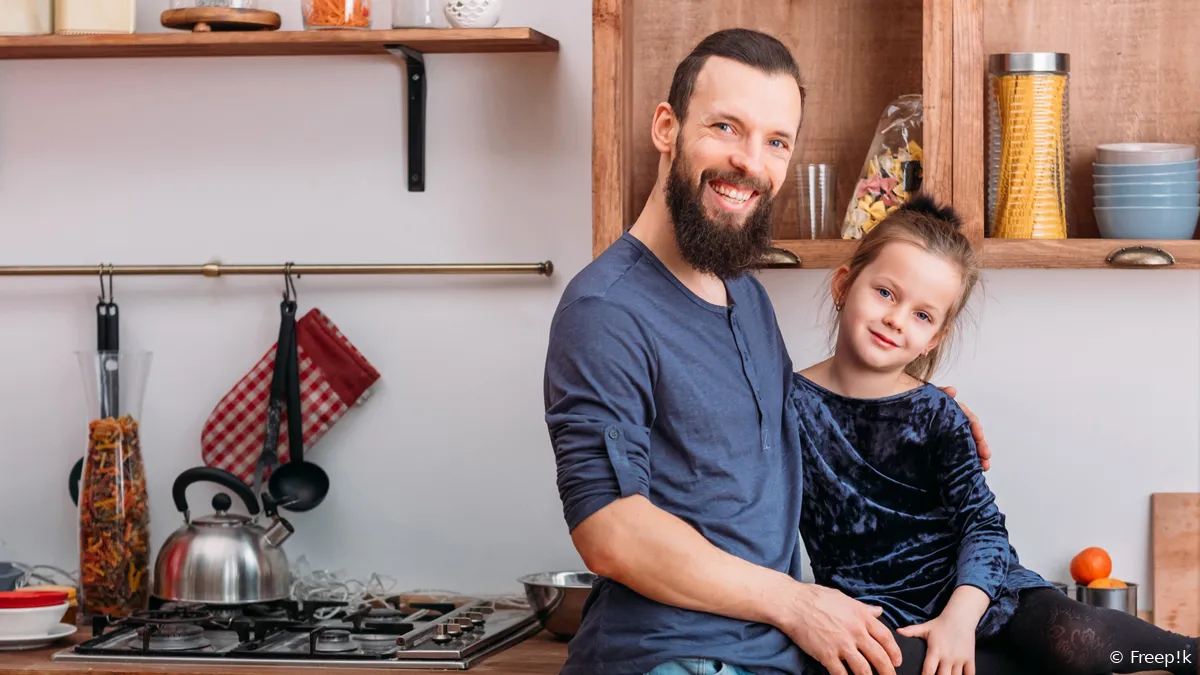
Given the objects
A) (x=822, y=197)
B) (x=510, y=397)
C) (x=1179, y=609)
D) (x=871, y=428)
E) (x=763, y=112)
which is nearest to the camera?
(x=763, y=112)

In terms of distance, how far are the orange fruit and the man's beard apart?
0.98 meters

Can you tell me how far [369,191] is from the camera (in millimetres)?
2387

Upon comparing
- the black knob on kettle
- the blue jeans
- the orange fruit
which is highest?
the black knob on kettle

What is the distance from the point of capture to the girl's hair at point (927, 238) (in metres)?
1.80

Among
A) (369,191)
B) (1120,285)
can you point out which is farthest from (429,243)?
(1120,285)

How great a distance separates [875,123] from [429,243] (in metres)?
0.79

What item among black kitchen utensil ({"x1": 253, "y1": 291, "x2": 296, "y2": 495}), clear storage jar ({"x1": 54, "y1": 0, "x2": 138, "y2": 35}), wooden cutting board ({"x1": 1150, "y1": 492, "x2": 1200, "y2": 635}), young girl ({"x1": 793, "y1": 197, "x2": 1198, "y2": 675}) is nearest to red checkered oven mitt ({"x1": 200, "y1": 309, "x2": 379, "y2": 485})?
black kitchen utensil ({"x1": 253, "y1": 291, "x2": 296, "y2": 495})

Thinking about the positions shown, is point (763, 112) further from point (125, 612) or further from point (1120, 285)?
point (125, 612)

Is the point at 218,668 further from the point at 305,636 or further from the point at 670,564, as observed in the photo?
the point at 670,564

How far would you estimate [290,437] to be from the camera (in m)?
2.33

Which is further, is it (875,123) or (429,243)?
(429,243)

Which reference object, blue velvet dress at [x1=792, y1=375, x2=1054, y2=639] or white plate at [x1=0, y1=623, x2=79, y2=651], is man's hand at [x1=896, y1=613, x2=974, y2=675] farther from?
white plate at [x1=0, y1=623, x2=79, y2=651]

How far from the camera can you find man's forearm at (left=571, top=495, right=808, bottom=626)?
1.41 meters

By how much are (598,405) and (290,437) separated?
1.07m
